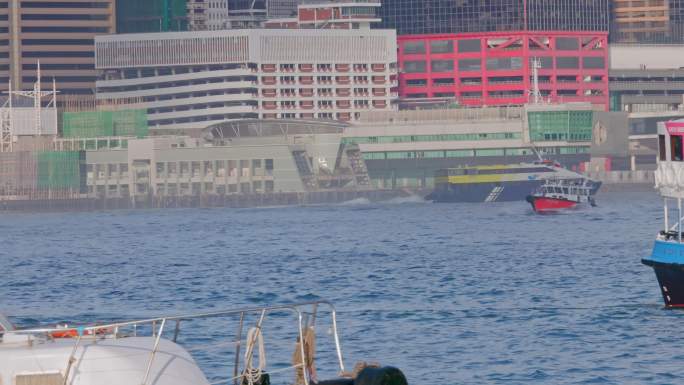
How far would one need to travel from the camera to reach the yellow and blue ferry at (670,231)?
187ft

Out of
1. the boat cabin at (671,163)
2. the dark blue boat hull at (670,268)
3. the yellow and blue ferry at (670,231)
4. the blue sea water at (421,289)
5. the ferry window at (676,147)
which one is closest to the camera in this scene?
the blue sea water at (421,289)

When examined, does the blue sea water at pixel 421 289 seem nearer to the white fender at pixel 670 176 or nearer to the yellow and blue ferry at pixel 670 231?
the yellow and blue ferry at pixel 670 231

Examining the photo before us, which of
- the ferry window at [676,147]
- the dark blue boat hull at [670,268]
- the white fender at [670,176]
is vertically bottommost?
the dark blue boat hull at [670,268]

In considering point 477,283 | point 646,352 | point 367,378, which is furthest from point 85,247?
point 367,378

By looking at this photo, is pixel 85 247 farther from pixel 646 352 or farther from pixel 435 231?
pixel 646 352

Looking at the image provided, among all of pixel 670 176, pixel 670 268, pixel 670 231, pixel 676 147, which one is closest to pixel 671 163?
pixel 670 176

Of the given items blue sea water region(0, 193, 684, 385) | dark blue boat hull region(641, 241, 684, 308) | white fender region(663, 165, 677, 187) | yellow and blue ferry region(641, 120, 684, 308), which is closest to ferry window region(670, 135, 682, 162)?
yellow and blue ferry region(641, 120, 684, 308)

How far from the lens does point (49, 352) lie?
94.4ft

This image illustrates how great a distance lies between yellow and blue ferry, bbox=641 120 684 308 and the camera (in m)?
57.1

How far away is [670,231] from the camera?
2301 inches

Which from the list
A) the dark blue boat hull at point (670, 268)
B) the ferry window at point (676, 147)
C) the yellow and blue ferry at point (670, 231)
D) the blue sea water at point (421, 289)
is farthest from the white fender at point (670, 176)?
the blue sea water at point (421, 289)

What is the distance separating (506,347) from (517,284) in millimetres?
24851

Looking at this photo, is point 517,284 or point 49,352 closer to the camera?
point 49,352

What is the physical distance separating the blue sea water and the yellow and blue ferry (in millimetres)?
1052
